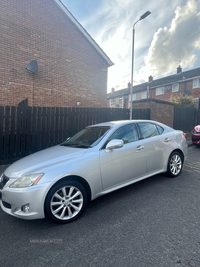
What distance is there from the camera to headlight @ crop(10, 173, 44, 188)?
2.45 m

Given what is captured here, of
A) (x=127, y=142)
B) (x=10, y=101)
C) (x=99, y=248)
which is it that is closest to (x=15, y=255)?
(x=99, y=248)

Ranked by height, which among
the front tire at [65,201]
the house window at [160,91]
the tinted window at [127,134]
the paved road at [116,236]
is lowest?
the paved road at [116,236]

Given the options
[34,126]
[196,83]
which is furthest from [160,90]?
[34,126]

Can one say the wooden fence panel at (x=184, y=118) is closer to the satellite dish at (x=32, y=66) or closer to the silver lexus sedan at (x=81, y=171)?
the silver lexus sedan at (x=81, y=171)

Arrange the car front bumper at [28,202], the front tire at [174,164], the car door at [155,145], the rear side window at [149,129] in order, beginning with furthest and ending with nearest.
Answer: the front tire at [174,164] < the rear side window at [149,129] < the car door at [155,145] < the car front bumper at [28,202]

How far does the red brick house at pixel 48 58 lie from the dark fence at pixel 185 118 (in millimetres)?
4625

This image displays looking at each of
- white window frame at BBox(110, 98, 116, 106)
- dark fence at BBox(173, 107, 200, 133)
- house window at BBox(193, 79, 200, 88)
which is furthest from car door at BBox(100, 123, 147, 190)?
white window frame at BBox(110, 98, 116, 106)

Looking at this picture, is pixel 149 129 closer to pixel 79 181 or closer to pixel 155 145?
pixel 155 145

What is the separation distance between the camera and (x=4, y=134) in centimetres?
541

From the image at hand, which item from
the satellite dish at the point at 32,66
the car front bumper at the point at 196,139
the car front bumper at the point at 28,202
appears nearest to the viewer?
the car front bumper at the point at 28,202

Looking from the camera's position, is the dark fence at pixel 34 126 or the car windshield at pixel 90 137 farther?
the dark fence at pixel 34 126

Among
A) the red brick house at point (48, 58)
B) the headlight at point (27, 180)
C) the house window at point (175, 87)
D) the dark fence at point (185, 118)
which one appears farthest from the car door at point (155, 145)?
the house window at point (175, 87)

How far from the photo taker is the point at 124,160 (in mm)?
3297

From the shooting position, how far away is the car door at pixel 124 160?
3.06 m
